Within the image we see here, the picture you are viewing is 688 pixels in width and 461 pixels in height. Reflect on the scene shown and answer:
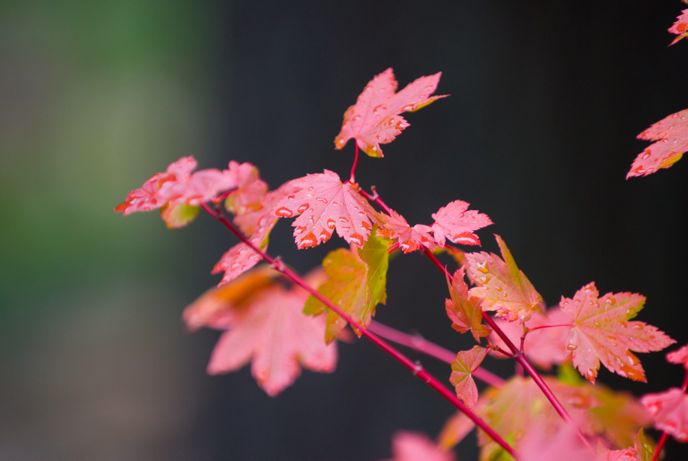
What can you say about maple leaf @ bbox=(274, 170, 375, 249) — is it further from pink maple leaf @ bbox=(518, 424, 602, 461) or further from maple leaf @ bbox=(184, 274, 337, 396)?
maple leaf @ bbox=(184, 274, 337, 396)

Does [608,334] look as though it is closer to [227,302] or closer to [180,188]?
[180,188]

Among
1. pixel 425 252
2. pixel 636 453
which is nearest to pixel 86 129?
pixel 425 252

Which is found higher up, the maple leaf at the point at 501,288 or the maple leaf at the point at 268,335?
the maple leaf at the point at 501,288

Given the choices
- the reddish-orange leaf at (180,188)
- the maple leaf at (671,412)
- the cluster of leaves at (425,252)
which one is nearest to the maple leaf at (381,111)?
the cluster of leaves at (425,252)

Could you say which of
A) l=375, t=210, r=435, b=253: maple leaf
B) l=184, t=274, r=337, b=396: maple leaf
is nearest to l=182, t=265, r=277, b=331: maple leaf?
l=184, t=274, r=337, b=396: maple leaf

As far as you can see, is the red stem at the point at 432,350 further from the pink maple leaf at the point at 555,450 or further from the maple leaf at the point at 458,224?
the pink maple leaf at the point at 555,450

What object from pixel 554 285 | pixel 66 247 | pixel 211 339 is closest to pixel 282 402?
pixel 211 339
